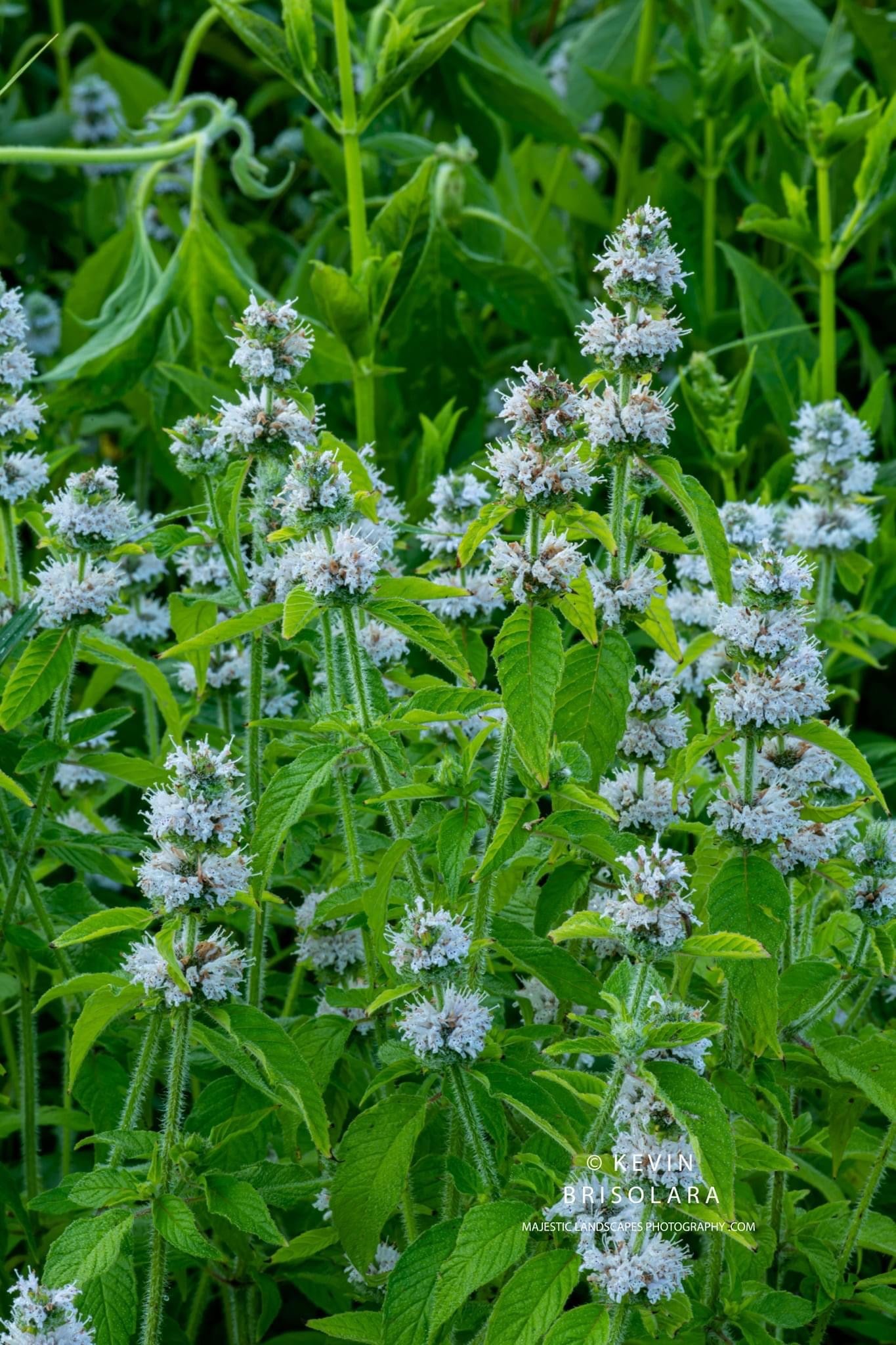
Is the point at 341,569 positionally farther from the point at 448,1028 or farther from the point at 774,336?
the point at 774,336

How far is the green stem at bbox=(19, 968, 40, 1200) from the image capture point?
5.69ft

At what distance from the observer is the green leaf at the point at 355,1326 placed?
1395 millimetres

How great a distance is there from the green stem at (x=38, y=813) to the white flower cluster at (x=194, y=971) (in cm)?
26

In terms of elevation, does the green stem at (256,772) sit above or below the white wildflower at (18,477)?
below

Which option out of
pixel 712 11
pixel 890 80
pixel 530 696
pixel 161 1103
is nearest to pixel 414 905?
pixel 530 696

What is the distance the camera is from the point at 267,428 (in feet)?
5.07

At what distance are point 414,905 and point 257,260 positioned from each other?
2.75 m

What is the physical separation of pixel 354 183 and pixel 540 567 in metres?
1.19

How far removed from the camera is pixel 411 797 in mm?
1298

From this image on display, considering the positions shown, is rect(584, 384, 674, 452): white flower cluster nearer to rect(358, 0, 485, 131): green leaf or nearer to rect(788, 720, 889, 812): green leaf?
rect(788, 720, 889, 812): green leaf

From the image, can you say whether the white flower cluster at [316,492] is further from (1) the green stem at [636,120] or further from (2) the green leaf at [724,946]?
(1) the green stem at [636,120]

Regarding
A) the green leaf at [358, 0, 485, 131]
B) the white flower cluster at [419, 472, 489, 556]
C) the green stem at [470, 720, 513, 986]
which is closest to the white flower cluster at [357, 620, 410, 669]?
A: the white flower cluster at [419, 472, 489, 556]

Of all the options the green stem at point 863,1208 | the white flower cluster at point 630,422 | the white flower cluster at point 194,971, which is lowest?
the green stem at point 863,1208

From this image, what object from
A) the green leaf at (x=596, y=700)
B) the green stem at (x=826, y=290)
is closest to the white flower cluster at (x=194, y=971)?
the green leaf at (x=596, y=700)
